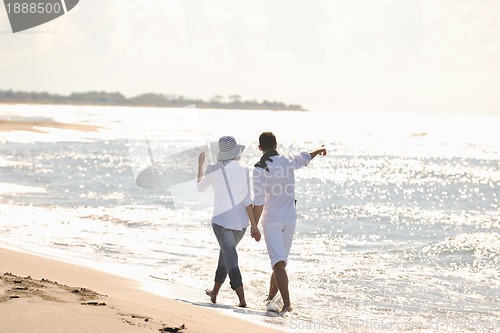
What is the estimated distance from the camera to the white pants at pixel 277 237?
8.16m

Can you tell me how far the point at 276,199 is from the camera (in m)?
8.20

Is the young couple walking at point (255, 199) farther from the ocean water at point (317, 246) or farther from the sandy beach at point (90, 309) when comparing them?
the sandy beach at point (90, 309)

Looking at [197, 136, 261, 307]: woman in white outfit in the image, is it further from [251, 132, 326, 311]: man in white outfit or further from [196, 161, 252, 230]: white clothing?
[251, 132, 326, 311]: man in white outfit

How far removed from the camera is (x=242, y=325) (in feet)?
23.1

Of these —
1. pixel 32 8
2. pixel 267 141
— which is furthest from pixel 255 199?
pixel 32 8

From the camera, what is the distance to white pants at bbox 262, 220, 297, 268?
26.8 feet

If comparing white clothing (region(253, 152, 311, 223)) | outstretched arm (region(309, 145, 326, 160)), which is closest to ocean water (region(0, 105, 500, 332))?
white clothing (region(253, 152, 311, 223))

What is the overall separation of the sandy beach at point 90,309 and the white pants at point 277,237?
0.98 m

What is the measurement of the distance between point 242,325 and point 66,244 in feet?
18.1

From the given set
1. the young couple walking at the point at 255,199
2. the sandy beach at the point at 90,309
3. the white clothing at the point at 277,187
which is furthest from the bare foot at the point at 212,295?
the white clothing at the point at 277,187

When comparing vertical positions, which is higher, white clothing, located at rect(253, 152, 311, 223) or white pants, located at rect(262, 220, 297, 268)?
white clothing, located at rect(253, 152, 311, 223)

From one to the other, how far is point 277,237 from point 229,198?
0.65m

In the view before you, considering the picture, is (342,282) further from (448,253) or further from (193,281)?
(448,253)

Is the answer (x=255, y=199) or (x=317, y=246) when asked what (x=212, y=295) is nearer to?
(x=255, y=199)
